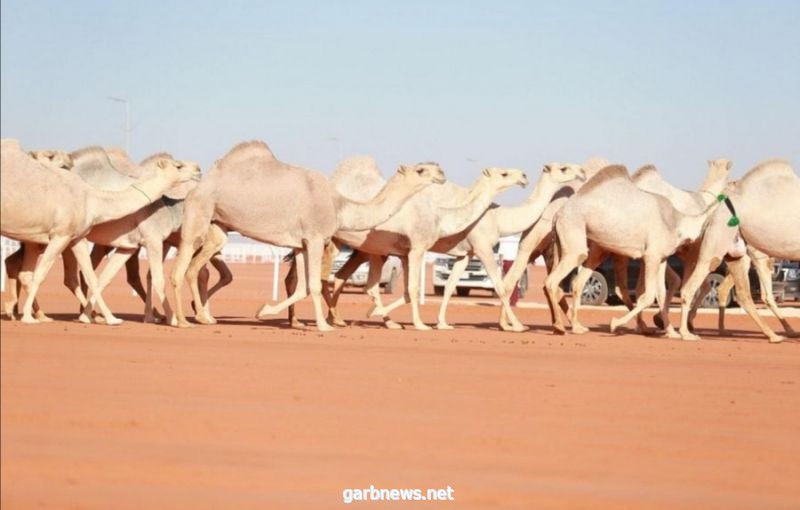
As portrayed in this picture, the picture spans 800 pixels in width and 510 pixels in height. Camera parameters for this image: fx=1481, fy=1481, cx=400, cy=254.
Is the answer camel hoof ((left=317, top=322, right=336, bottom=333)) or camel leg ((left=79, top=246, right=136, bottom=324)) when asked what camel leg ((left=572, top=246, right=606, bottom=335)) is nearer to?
camel hoof ((left=317, top=322, right=336, bottom=333))

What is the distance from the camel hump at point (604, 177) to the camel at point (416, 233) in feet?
4.64

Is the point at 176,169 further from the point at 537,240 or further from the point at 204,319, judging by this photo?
the point at 537,240

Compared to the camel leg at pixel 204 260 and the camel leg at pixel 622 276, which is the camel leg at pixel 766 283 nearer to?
the camel leg at pixel 622 276

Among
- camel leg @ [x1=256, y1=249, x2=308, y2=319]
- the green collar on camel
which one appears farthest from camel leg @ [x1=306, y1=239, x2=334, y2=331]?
the green collar on camel

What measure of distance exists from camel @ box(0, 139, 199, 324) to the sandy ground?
111 cm

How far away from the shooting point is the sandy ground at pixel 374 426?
4.71 m

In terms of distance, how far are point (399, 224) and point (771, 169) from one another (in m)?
4.61

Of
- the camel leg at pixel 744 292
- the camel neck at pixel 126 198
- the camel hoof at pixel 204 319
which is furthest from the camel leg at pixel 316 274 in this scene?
the camel leg at pixel 744 292

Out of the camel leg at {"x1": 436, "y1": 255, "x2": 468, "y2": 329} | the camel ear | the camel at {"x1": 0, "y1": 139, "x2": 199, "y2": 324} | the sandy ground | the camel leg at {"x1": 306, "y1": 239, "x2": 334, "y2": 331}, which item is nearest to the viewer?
the sandy ground

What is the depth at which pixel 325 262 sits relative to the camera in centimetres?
1827

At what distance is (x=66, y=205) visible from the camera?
13.1 metres

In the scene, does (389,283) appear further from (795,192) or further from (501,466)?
(501,466)

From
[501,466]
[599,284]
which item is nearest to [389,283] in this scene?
[599,284]

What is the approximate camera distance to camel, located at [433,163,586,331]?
18.5m
